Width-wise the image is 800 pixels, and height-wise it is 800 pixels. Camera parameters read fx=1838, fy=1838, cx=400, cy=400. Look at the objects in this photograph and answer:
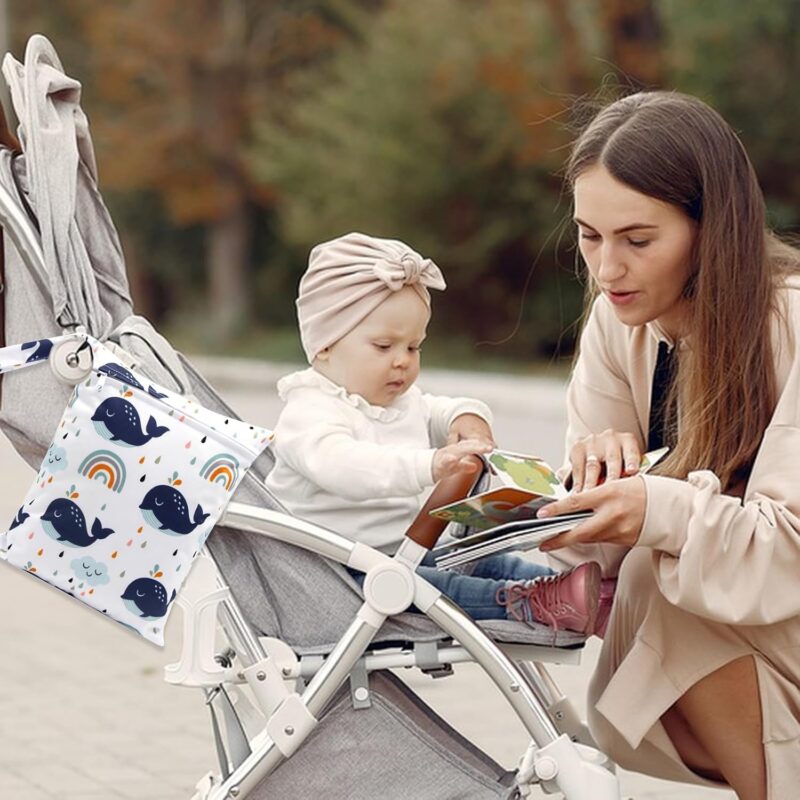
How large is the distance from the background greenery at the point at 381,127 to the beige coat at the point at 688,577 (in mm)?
8311

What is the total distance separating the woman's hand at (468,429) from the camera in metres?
3.45

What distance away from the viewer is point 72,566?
306 cm

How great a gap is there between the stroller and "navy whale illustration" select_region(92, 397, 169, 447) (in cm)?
9

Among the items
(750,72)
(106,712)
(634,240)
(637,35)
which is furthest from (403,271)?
(637,35)

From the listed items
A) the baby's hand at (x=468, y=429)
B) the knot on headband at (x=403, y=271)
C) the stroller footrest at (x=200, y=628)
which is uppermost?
the knot on headband at (x=403, y=271)

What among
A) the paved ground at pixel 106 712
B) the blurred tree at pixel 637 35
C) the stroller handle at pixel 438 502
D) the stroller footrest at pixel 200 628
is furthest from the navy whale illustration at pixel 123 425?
the blurred tree at pixel 637 35

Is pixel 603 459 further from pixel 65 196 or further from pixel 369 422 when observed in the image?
pixel 65 196

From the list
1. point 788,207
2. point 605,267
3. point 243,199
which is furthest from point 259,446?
point 243,199

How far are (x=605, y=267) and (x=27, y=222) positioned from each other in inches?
39.6

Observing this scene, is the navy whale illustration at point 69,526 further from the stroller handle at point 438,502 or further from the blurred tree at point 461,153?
the blurred tree at point 461,153

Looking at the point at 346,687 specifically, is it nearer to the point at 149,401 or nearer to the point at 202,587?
the point at 202,587

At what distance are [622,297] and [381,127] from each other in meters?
16.9

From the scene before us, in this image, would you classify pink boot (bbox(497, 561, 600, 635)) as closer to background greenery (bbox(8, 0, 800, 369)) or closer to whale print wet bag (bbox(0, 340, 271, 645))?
whale print wet bag (bbox(0, 340, 271, 645))

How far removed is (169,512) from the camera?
3020 mm
